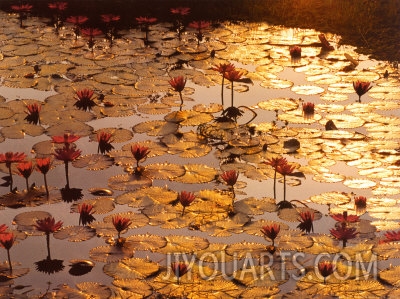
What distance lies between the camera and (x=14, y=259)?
604 centimetres

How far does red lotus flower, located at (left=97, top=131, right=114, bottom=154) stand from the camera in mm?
7598

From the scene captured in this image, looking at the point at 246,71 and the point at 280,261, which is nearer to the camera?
the point at 280,261

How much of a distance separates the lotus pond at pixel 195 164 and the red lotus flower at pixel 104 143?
0.02 m

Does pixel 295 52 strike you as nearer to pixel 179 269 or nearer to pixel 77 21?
pixel 77 21

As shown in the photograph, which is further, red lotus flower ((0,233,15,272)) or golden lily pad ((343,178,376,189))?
golden lily pad ((343,178,376,189))

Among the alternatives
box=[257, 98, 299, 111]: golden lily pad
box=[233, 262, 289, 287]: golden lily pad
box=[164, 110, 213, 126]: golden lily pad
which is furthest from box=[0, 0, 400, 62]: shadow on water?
box=[233, 262, 289, 287]: golden lily pad

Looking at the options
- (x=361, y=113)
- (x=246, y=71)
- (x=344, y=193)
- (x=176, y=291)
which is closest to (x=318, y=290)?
(x=176, y=291)

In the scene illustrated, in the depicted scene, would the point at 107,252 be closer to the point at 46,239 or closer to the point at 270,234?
the point at 46,239

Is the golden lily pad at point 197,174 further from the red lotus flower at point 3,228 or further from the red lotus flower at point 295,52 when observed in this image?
the red lotus flower at point 295,52

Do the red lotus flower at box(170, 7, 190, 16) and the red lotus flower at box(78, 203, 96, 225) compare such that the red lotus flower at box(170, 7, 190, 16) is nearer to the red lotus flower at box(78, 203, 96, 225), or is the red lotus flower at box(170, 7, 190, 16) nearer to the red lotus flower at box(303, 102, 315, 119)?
the red lotus flower at box(303, 102, 315, 119)

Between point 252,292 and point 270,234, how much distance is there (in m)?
0.58

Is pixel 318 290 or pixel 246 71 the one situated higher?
pixel 246 71

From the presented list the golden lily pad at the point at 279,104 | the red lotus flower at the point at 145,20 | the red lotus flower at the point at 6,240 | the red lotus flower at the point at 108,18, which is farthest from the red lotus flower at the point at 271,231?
the red lotus flower at the point at 108,18

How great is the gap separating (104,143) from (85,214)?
124cm
